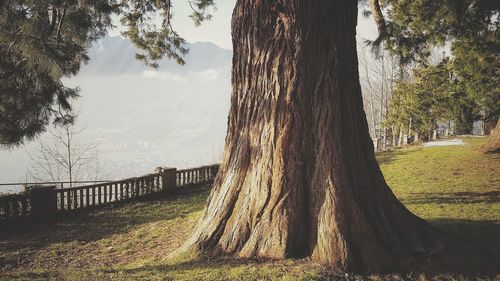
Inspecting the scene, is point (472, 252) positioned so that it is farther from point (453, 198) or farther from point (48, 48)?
point (48, 48)

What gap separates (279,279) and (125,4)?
26.4 ft

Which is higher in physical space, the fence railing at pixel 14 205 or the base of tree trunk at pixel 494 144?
the base of tree trunk at pixel 494 144

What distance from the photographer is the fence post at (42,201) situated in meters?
9.38

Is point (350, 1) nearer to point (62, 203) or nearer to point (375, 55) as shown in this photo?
point (375, 55)

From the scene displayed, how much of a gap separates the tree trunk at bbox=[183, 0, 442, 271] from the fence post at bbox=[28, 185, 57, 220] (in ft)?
21.6

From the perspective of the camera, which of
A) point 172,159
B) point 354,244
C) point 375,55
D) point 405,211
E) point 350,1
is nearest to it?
point 354,244

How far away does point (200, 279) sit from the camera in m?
4.21

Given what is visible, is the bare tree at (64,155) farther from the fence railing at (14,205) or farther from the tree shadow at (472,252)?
the tree shadow at (472,252)

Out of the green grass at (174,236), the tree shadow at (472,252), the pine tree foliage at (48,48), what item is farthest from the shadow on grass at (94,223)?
the tree shadow at (472,252)

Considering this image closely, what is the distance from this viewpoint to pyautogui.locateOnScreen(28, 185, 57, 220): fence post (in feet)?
30.8

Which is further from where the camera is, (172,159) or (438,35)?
(172,159)

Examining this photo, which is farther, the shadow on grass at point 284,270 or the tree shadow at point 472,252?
the tree shadow at point 472,252

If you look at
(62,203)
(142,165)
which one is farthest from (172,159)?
(62,203)

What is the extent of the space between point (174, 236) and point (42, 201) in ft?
15.1
